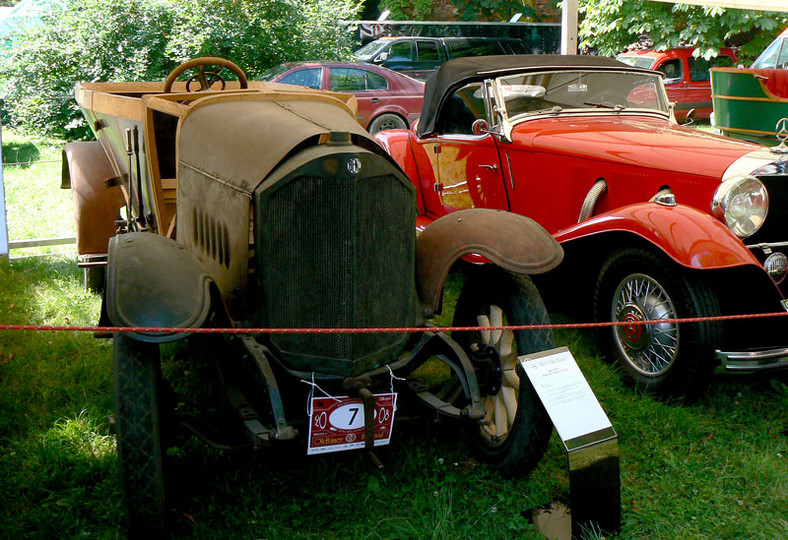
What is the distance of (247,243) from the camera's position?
275 cm

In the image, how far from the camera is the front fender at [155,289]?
7.80ft

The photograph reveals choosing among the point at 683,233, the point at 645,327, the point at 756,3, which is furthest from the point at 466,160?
the point at 756,3

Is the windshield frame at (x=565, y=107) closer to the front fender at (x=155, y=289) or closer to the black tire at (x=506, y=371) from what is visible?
the black tire at (x=506, y=371)

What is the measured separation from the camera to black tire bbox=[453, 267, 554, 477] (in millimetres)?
2885

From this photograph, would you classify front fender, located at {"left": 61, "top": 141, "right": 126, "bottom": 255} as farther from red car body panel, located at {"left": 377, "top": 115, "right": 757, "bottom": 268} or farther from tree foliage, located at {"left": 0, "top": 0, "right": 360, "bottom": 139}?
tree foliage, located at {"left": 0, "top": 0, "right": 360, "bottom": 139}

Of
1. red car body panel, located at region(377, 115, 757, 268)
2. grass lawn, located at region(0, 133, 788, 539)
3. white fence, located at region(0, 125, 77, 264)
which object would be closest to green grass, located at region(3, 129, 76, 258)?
white fence, located at region(0, 125, 77, 264)

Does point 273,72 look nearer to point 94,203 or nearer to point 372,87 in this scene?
point 372,87

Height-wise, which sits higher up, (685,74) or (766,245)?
(685,74)

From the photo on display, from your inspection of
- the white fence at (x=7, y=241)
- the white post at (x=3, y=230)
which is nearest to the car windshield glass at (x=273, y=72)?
the white fence at (x=7, y=241)

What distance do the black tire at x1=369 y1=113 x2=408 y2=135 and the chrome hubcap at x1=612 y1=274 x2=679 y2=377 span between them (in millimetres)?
8344

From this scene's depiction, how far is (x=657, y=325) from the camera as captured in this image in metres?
3.60

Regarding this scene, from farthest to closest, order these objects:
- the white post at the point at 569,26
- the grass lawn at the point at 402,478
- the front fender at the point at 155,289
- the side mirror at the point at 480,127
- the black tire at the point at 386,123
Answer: the black tire at the point at 386,123 → the white post at the point at 569,26 → the side mirror at the point at 480,127 → the grass lawn at the point at 402,478 → the front fender at the point at 155,289

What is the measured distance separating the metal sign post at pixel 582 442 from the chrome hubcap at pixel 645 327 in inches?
36.2

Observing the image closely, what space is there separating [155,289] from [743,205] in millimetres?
2844
